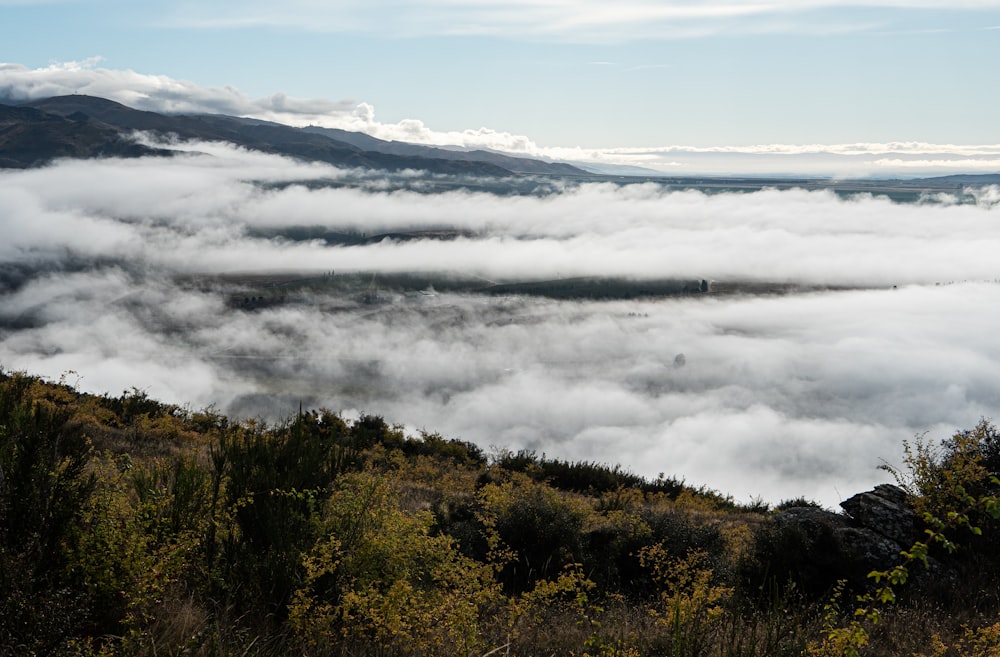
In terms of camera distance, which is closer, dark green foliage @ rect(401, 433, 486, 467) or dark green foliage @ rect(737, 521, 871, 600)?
dark green foliage @ rect(737, 521, 871, 600)

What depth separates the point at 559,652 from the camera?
17.1ft

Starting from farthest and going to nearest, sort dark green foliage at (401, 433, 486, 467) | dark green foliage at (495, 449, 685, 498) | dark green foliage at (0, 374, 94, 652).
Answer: dark green foliage at (401, 433, 486, 467) < dark green foliage at (495, 449, 685, 498) < dark green foliage at (0, 374, 94, 652)

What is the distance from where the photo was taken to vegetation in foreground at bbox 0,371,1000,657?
4383 millimetres

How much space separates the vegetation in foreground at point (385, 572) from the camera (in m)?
4.38

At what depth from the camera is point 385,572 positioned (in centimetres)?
574

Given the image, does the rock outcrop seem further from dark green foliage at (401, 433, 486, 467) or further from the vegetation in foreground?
dark green foliage at (401, 433, 486, 467)

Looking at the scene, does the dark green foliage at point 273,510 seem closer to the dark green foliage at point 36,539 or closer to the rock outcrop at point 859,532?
the dark green foliage at point 36,539

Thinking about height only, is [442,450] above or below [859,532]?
below

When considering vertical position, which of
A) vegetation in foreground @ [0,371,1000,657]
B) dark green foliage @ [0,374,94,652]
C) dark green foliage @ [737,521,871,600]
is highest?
dark green foliage @ [0,374,94,652]

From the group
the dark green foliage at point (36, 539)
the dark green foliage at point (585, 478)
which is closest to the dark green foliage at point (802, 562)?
the dark green foliage at point (36, 539)

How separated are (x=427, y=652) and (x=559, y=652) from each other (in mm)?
1112

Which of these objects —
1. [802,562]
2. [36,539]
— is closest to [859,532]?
[802,562]

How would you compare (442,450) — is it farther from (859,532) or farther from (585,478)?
(859,532)

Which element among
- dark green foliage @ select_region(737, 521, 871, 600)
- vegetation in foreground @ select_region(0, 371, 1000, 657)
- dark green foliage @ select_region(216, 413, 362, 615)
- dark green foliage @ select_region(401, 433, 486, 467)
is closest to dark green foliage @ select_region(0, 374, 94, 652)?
vegetation in foreground @ select_region(0, 371, 1000, 657)
